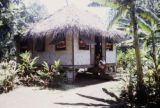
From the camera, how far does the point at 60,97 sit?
473 inches

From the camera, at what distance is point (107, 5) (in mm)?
13281

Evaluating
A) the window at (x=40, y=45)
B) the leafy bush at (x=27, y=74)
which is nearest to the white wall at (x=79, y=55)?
the leafy bush at (x=27, y=74)

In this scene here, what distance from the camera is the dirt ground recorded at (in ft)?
35.5

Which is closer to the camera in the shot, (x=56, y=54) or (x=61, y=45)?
(x=61, y=45)

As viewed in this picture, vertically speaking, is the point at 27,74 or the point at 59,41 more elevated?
the point at 59,41

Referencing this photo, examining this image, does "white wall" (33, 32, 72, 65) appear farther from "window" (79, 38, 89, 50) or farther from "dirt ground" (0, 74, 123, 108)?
"dirt ground" (0, 74, 123, 108)

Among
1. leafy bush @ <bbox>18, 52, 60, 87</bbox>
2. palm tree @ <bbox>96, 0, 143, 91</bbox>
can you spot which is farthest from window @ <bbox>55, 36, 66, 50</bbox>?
palm tree @ <bbox>96, 0, 143, 91</bbox>

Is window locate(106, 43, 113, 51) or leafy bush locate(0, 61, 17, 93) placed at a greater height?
window locate(106, 43, 113, 51)

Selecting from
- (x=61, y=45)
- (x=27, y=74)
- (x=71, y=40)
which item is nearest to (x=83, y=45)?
(x=71, y=40)

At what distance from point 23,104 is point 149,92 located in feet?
18.3

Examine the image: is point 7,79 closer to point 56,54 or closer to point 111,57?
point 56,54

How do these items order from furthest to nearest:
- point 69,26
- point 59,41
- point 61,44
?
point 61,44 → point 59,41 → point 69,26

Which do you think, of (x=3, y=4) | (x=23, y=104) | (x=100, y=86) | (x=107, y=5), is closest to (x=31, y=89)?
(x=23, y=104)

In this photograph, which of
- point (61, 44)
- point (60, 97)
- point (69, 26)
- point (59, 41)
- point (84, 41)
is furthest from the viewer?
point (61, 44)
